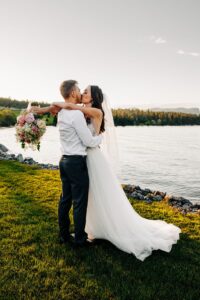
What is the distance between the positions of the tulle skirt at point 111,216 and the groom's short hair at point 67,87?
112 cm

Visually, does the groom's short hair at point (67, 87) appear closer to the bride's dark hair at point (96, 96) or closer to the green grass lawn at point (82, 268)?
the bride's dark hair at point (96, 96)

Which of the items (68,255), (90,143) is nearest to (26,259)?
(68,255)

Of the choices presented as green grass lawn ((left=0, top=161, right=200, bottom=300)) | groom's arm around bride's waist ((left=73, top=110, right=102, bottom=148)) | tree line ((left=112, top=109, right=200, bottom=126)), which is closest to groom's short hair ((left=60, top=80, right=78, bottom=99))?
groom's arm around bride's waist ((left=73, top=110, right=102, bottom=148))

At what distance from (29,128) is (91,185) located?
1613mm

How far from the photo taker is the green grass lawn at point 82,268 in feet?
15.5

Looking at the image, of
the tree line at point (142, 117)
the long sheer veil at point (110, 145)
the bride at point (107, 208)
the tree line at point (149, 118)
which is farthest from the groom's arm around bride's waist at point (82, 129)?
the tree line at point (149, 118)

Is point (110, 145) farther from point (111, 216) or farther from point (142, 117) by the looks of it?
point (142, 117)

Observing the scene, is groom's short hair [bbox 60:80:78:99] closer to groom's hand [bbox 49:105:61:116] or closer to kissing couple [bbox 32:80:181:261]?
kissing couple [bbox 32:80:181:261]

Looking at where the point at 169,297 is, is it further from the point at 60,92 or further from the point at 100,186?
the point at 60,92

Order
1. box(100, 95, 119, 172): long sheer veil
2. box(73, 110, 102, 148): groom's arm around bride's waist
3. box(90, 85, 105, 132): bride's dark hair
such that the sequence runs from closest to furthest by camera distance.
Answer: box(73, 110, 102, 148): groom's arm around bride's waist < box(90, 85, 105, 132): bride's dark hair < box(100, 95, 119, 172): long sheer veil

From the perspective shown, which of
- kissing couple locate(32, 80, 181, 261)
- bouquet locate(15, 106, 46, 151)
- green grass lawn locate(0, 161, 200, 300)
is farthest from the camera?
bouquet locate(15, 106, 46, 151)

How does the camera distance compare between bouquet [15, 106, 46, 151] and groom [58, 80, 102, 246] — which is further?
bouquet [15, 106, 46, 151]

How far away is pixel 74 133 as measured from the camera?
5.73 m

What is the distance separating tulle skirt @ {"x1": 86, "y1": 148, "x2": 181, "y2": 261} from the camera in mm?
6070
